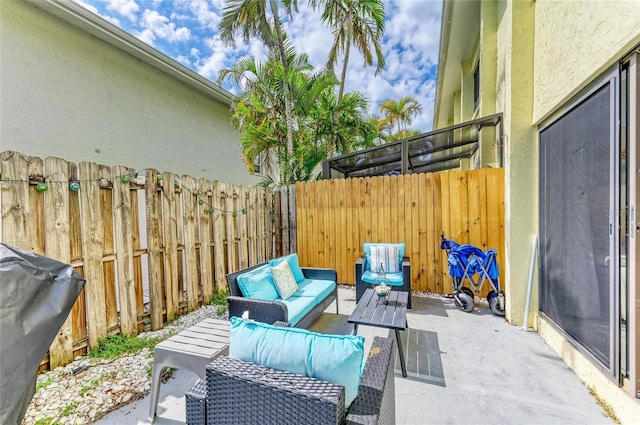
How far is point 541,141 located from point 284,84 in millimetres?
5725

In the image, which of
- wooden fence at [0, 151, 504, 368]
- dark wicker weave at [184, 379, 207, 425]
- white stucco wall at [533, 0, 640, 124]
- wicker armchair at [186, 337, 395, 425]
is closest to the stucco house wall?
white stucco wall at [533, 0, 640, 124]

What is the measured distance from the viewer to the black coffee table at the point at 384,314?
106 inches

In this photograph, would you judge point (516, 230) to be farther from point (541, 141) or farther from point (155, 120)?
point (155, 120)

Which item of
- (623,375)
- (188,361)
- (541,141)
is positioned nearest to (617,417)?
(623,375)

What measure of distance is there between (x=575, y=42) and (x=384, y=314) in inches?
128

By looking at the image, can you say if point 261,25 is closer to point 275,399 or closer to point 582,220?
point 582,220

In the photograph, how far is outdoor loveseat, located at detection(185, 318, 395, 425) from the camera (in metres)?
1.29

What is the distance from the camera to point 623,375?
207 cm

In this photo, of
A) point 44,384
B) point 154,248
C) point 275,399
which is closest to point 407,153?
point 154,248

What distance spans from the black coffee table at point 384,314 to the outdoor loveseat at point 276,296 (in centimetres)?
59

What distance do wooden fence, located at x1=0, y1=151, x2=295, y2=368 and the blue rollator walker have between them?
3.82 m

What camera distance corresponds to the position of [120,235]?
328 centimetres

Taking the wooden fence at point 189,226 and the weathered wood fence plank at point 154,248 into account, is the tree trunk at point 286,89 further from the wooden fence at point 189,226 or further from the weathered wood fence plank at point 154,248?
the weathered wood fence plank at point 154,248

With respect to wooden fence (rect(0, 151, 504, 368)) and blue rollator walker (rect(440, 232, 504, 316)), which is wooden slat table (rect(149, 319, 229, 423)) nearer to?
wooden fence (rect(0, 151, 504, 368))
